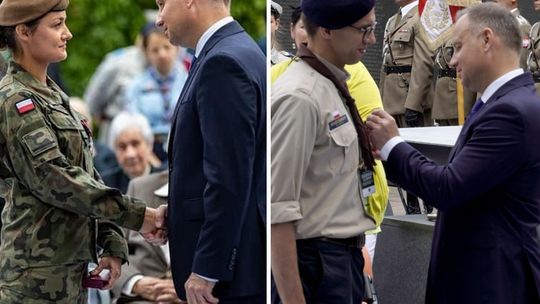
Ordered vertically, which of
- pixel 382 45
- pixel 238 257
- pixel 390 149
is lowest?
pixel 382 45

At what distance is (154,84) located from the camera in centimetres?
600

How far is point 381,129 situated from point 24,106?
93 centimetres

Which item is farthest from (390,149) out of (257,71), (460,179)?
(257,71)

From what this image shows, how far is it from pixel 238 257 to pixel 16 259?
0.54 m

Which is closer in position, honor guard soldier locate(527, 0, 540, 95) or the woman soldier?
the woman soldier

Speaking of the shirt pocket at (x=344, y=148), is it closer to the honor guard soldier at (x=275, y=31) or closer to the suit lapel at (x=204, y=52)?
the suit lapel at (x=204, y=52)

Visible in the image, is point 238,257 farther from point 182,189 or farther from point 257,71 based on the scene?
point 257,71

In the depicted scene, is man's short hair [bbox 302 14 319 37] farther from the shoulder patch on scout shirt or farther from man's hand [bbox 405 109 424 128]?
man's hand [bbox 405 109 424 128]

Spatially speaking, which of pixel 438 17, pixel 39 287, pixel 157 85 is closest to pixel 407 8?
pixel 438 17

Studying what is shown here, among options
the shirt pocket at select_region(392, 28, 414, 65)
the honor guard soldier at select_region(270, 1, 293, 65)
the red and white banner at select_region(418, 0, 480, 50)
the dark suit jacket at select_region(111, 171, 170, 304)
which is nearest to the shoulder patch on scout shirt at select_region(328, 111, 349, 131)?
the dark suit jacket at select_region(111, 171, 170, 304)

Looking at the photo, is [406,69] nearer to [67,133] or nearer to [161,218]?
[161,218]

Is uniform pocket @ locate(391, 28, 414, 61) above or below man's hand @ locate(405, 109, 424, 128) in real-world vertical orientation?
above

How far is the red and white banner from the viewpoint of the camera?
24.4 feet

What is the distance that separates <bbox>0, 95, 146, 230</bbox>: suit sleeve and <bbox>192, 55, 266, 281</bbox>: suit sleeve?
269 mm
